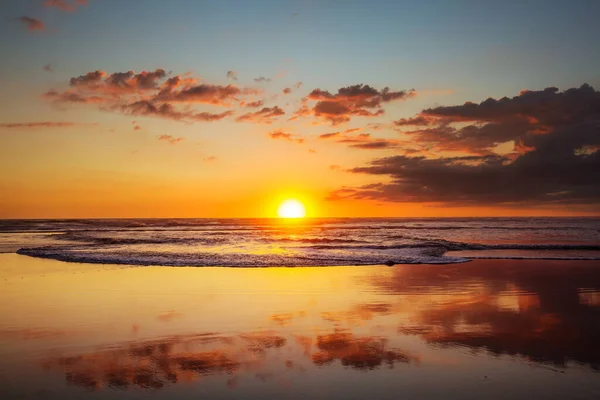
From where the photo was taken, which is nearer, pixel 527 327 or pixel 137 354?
pixel 137 354

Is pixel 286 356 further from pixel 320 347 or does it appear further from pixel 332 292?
pixel 332 292

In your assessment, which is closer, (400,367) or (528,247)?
(400,367)

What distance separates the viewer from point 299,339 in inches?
339

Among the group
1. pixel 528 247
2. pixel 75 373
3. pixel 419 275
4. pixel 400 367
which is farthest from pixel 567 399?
pixel 528 247

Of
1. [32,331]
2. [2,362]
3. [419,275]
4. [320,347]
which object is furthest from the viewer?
[419,275]

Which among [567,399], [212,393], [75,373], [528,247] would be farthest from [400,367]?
[528,247]

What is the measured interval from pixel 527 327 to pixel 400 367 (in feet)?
13.3

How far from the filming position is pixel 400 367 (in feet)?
22.9

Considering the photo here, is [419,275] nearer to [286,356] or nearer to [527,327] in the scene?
[527,327]

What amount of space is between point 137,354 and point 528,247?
3196 centimetres

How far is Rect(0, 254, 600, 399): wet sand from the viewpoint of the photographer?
20.6 feet

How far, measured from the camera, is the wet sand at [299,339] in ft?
20.6

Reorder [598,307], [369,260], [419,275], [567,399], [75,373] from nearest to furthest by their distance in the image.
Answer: [567,399]
[75,373]
[598,307]
[419,275]
[369,260]

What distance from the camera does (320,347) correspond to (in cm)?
808
